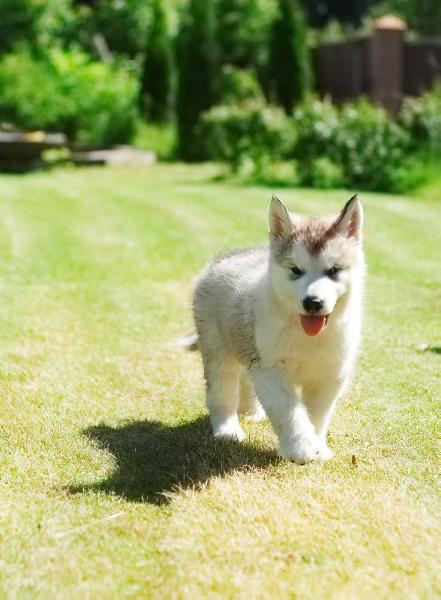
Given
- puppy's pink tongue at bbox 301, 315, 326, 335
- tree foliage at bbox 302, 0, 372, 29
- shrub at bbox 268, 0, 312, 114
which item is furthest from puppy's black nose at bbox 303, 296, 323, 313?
tree foliage at bbox 302, 0, 372, 29

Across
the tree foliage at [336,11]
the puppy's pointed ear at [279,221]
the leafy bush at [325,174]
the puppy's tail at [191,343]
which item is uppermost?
the puppy's pointed ear at [279,221]

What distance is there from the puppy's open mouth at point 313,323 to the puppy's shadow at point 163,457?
0.74 meters

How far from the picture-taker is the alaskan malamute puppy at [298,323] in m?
4.14

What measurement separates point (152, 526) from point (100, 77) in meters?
20.4

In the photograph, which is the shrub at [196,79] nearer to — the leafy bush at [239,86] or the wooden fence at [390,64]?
the leafy bush at [239,86]

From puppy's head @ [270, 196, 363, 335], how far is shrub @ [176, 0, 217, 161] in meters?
16.8

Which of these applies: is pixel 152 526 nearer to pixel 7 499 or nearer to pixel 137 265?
pixel 7 499

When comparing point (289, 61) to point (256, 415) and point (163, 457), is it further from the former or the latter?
point (163, 457)

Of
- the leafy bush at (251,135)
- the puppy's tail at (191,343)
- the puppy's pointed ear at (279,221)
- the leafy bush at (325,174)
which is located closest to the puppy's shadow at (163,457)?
the puppy's tail at (191,343)

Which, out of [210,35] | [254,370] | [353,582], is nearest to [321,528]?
[353,582]

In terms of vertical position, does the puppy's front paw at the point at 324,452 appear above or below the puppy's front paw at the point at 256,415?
above

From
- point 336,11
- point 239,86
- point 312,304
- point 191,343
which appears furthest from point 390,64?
point 336,11

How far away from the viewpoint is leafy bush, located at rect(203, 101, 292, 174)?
15.7 m

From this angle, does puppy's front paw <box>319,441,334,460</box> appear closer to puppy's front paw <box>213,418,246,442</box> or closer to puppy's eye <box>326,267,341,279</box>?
puppy's front paw <box>213,418,246,442</box>
